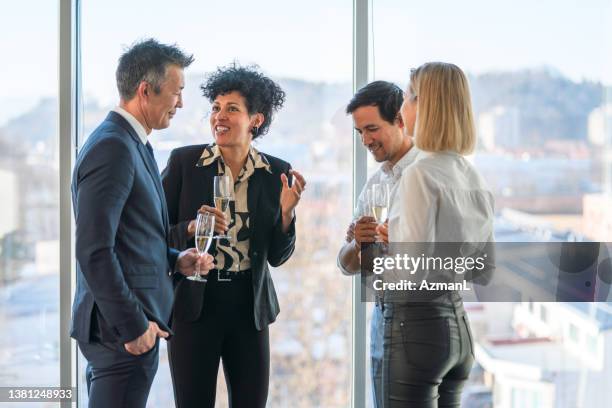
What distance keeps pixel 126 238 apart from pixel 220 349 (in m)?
0.65

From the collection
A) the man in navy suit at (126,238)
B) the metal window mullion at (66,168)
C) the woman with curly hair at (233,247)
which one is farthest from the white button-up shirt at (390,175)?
the metal window mullion at (66,168)

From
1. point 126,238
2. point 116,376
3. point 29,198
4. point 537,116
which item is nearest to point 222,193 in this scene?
point 126,238

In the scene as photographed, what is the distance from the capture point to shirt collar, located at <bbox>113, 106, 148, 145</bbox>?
2.05m

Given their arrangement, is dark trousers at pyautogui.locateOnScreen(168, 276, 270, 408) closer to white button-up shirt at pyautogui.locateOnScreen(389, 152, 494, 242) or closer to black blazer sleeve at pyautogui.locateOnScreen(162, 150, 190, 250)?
black blazer sleeve at pyautogui.locateOnScreen(162, 150, 190, 250)

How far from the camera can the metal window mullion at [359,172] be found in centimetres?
301

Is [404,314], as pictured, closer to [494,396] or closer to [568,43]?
[494,396]

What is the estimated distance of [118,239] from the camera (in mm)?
1967

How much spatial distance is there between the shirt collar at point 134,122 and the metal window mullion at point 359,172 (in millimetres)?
1218

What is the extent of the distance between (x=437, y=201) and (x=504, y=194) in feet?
4.31

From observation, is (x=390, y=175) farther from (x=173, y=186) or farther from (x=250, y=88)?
(x=173, y=186)

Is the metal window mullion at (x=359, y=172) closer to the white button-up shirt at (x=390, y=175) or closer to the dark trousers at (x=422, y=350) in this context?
the white button-up shirt at (x=390, y=175)

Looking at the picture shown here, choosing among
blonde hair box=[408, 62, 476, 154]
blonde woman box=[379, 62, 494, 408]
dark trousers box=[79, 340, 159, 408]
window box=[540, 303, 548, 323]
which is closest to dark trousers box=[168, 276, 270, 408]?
dark trousers box=[79, 340, 159, 408]

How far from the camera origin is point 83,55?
310 centimetres

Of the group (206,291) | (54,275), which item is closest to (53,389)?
(54,275)
